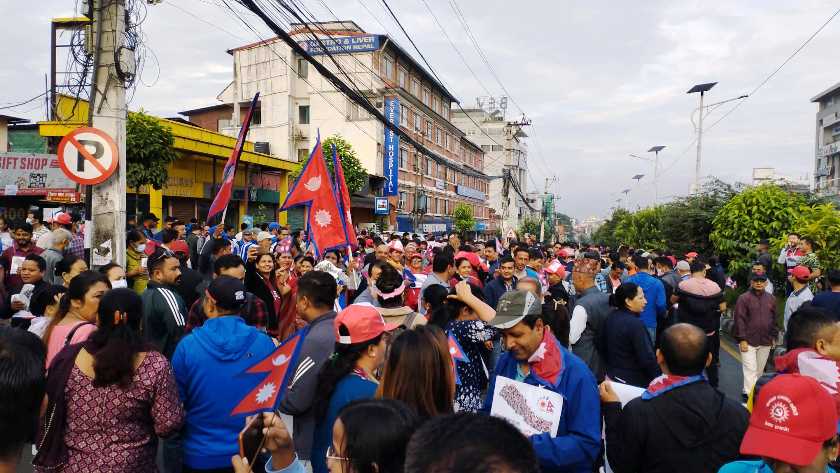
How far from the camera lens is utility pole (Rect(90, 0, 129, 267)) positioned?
24.3ft

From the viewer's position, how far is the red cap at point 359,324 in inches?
122

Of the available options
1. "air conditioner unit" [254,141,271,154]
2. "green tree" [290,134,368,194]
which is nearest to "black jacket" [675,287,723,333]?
"green tree" [290,134,368,194]

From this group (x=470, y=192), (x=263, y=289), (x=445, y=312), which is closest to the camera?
(x=445, y=312)

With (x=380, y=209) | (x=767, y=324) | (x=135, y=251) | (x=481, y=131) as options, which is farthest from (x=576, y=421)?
(x=481, y=131)

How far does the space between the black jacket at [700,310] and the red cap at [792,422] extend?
6.01 m

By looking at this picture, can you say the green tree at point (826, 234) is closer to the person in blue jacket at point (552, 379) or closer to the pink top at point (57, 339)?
the person in blue jacket at point (552, 379)

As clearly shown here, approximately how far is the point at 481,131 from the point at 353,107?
2071 inches

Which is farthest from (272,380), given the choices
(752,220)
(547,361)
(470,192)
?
(470,192)

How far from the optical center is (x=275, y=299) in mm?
7059

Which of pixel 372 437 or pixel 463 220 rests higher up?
pixel 463 220

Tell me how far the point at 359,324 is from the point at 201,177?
22.4 m

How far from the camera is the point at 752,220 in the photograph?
44.8ft

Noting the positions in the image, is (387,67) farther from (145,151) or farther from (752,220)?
(752,220)

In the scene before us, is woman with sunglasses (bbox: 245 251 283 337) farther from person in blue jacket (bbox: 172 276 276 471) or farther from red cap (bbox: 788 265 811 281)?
red cap (bbox: 788 265 811 281)
